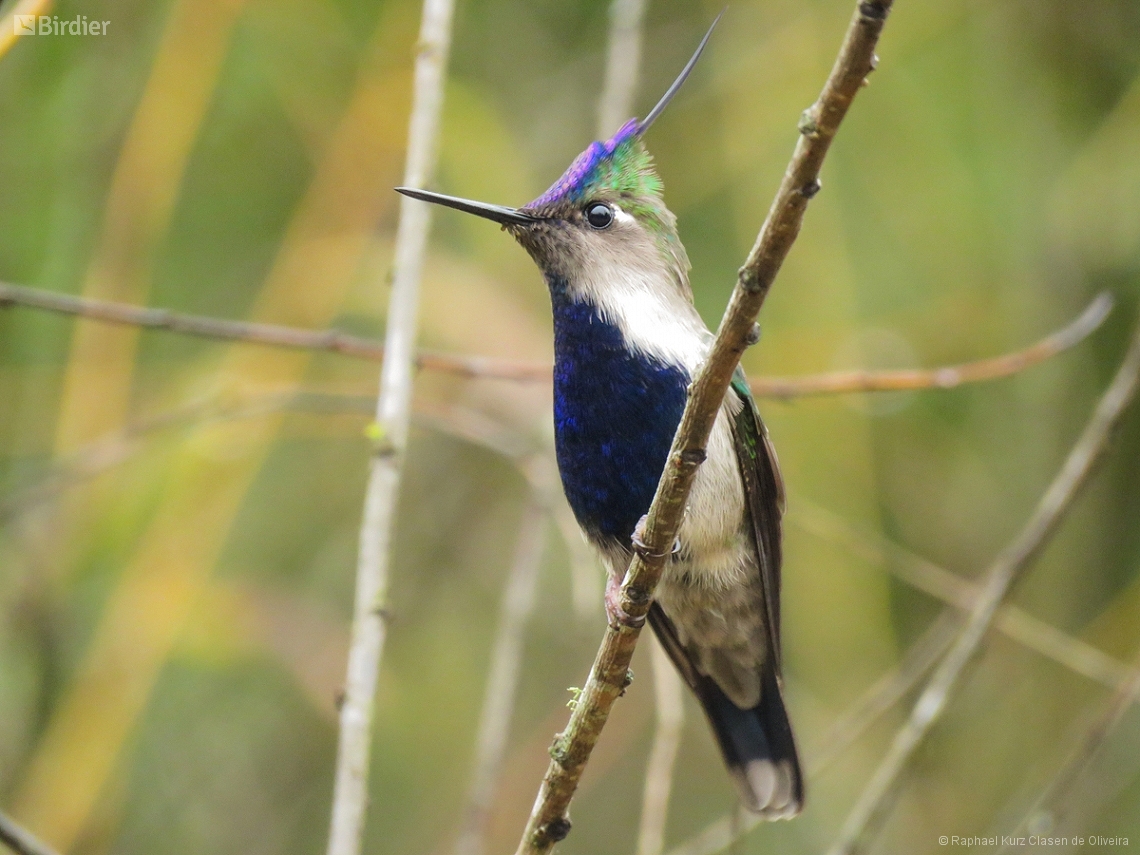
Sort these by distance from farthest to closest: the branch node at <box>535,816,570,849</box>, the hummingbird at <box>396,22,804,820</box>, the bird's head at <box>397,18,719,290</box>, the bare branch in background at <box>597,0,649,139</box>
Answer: the bare branch in background at <box>597,0,649,139</box> → the bird's head at <box>397,18,719,290</box> → the hummingbird at <box>396,22,804,820</box> → the branch node at <box>535,816,570,849</box>

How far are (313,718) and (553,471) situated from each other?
136cm

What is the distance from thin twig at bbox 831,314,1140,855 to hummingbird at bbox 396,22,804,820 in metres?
0.26

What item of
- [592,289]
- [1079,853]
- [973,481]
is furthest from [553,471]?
[1079,853]

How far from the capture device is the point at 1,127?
3738 mm

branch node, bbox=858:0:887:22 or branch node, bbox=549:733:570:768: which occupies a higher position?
branch node, bbox=858:0:887:22

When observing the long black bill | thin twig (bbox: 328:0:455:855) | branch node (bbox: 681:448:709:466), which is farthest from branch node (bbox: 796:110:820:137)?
thin twig (bbox: 328:0:455:855)

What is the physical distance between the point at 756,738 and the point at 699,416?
1594 millimetres

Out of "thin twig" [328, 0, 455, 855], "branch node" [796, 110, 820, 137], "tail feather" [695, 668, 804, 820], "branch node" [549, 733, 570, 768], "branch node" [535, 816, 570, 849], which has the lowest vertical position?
"tail feather" [695, 668, 804, 820]

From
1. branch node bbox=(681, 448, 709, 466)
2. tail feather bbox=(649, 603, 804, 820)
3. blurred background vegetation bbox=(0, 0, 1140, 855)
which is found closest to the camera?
branch node bbox=(681, 448, 709, 466)

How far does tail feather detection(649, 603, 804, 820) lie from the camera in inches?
109

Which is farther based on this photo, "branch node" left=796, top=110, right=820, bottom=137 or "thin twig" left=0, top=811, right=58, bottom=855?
"thin twig" left=0, top=811, right=58, bottom=855

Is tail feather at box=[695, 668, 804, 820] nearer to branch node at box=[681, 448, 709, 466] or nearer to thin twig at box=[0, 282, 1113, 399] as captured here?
thin twig at box=[0, 282, 1113, 399]

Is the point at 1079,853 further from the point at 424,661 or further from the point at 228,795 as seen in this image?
the point at 228,795

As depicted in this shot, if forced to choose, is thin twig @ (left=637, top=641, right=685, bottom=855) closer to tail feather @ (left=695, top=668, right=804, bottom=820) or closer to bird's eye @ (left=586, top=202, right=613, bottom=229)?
tail feather @ (left=695, top=668, right=804, bottom=820)
